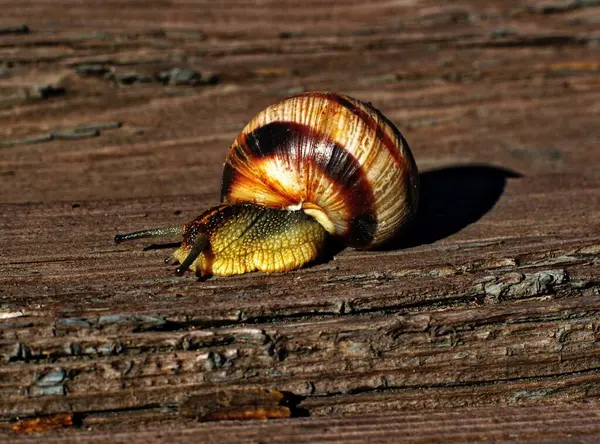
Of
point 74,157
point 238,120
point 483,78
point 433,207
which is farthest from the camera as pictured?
point 483,78

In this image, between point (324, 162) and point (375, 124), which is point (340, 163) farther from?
point (375, 124)

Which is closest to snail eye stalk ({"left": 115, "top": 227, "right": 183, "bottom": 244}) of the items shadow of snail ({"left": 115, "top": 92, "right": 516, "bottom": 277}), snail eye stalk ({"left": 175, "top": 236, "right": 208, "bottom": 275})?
shadow of snail ({"left": 115, "top": 92, "right": 516, "bottom": 277})

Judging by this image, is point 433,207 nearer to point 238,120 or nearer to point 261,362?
point 238,120

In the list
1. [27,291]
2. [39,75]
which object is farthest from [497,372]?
[39,75]

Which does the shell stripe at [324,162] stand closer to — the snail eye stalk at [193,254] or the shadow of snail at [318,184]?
the shadow of snail at [318,184]

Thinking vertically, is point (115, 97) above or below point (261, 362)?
above

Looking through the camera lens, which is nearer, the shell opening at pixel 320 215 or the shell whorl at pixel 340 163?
the shell whorl at pixel 340 163

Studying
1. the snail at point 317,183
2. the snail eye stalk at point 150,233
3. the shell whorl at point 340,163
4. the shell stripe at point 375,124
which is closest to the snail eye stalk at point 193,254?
the snail at point 317,183

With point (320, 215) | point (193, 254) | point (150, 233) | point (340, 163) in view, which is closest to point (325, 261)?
point (320, 215)
